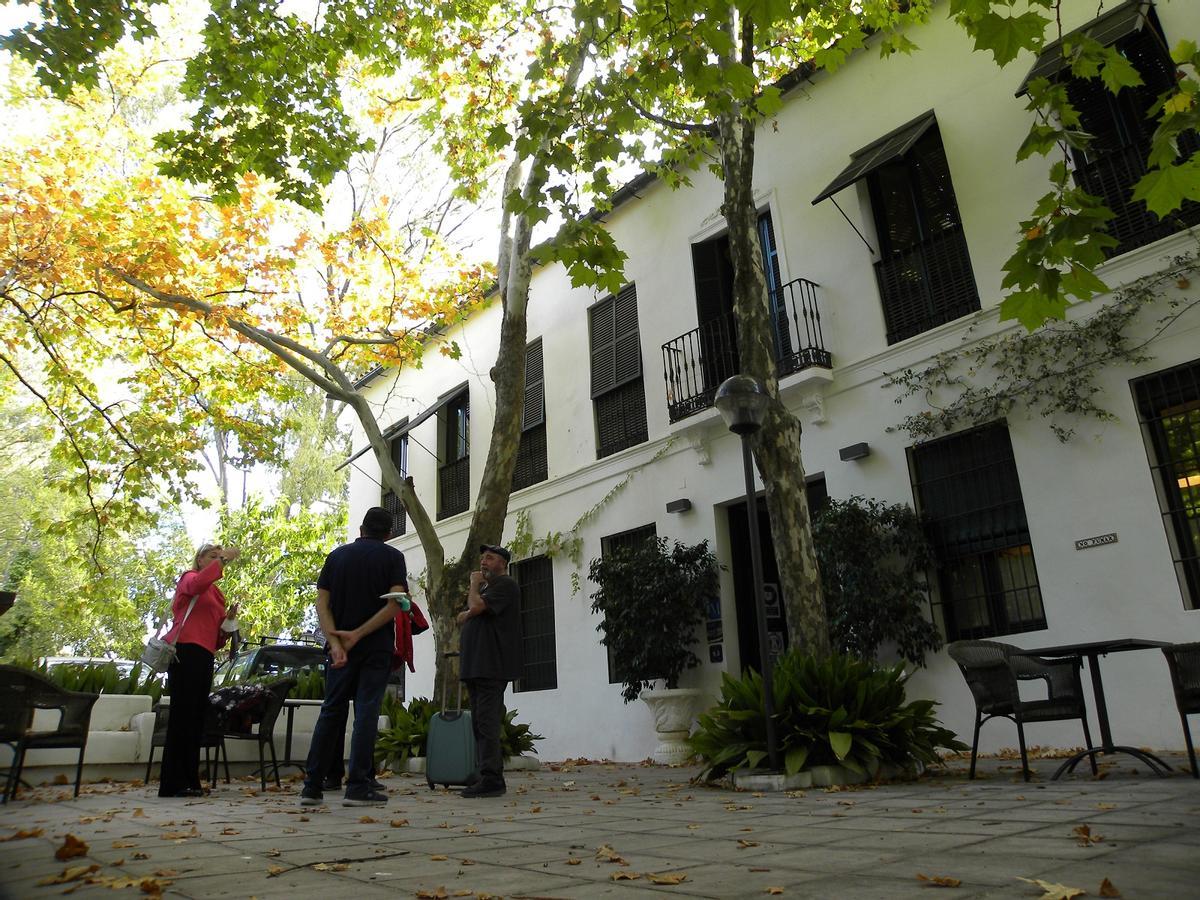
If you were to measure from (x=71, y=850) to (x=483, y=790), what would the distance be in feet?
10.7

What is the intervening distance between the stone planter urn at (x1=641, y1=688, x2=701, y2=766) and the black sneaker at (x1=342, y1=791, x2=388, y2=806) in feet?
18.2

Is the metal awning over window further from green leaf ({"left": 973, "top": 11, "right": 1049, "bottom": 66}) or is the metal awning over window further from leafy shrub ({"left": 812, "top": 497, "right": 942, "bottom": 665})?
green leaf ({"left": 973, "top": 11, "right": 1049, "bottom": 66})

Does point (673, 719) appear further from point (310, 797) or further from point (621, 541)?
point (310, 797)

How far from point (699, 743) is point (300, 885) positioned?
4.60m

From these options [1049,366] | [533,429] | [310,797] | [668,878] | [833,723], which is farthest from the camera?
[533,429]

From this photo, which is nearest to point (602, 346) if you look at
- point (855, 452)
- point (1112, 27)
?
point (855, 452)

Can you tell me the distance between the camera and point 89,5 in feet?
21.0

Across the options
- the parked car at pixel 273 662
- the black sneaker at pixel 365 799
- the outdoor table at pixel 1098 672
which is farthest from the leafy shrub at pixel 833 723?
the parked car at pixel 273 662

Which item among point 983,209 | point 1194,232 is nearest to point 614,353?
point 983,209

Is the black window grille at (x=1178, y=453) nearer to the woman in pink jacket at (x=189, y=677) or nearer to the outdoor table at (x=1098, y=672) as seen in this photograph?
the outdoor table at (x=1098, y=672)

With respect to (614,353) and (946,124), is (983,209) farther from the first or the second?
(614,353)

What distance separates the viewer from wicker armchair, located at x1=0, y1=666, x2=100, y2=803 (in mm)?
5961

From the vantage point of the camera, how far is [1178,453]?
7496mm

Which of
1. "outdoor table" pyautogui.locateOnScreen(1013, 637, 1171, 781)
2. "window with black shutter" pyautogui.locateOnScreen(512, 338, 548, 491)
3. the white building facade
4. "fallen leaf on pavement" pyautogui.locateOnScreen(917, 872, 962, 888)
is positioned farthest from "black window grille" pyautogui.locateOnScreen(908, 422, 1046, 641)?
"window with black shutter" pyautogui.locateOnScreen(512, 338, 548, 491)
